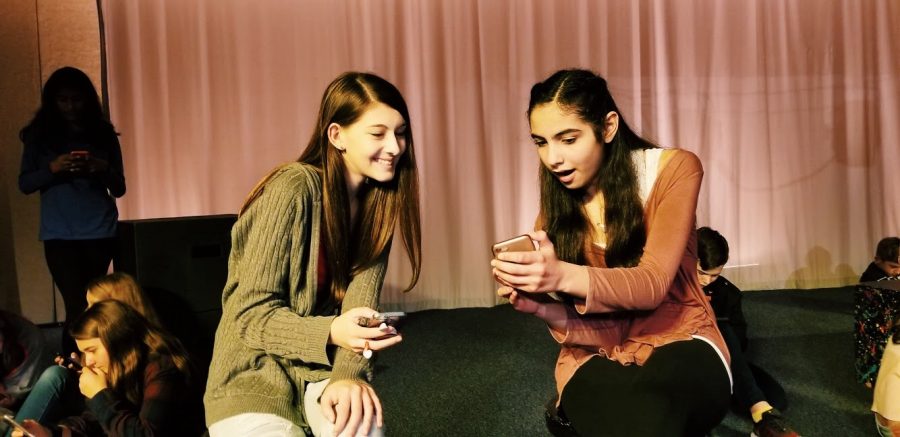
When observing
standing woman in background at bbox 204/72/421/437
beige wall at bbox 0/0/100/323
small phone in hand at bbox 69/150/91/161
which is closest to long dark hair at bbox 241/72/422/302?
standing woman in background at bbox 204/72/421/437

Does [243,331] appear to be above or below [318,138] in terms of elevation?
below

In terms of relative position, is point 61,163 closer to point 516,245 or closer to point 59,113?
point 59,113

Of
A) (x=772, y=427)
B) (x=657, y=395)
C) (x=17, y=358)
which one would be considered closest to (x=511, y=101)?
(x=772, y=427)

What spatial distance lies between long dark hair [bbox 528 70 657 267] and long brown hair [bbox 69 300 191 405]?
4.45 feet

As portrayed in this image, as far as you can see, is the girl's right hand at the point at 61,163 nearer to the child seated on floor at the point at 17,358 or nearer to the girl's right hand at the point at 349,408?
Answer: the child seated on floor at the point at 17,358

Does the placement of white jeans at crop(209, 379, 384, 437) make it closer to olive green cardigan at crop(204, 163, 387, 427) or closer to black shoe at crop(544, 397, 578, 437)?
olive green cardigan at crop(204, 163, 387, 427)

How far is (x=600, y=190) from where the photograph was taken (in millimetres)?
1527

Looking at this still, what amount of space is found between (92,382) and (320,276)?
3.55 ft

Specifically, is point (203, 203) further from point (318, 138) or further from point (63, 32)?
point (318, 138)

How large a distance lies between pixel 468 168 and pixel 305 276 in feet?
11.7

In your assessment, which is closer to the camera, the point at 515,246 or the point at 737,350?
the point at 515,246

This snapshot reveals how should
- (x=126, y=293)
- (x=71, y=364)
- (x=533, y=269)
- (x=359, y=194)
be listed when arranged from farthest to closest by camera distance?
1. (x=71, y=364)
2. (x=126, y=293)
3. (x=359, y=194)
4. (x=533, y=269)

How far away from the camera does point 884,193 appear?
17.5 ft

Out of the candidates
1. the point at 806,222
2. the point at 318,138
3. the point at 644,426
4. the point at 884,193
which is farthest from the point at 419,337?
the point at 884,193
